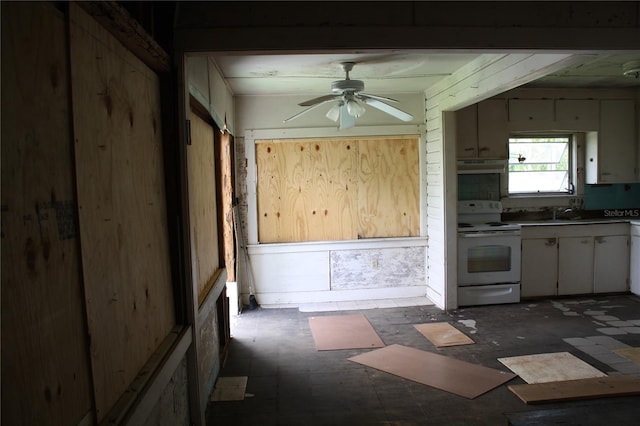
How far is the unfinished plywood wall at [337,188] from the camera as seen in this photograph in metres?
5.30

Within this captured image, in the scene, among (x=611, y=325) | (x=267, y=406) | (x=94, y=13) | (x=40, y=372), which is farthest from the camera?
(x=611, y=325)

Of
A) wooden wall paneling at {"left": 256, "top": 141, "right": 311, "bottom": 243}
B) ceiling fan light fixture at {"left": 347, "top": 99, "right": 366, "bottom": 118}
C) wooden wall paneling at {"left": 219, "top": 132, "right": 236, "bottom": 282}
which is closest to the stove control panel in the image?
wooden wall paneling at {"left": 256, "top": 141, "right": 311, "bottom": 243}

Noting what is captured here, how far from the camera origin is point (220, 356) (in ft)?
11.9

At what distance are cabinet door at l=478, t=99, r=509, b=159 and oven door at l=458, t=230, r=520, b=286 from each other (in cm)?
96

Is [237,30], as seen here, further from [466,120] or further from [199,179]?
[466,120]

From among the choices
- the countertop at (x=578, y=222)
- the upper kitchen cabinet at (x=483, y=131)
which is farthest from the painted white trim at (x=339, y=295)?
the upper kitchen cabinet at (x=483, y=131)

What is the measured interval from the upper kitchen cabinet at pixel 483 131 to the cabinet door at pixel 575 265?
1281mm

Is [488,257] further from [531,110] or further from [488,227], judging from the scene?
[531,110]

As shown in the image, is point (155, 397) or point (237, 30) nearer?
point (155, 397)

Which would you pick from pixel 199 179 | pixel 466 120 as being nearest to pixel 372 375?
pixel 199 179

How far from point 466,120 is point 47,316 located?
194 inches

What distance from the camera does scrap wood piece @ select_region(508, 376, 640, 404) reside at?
9.43 ft

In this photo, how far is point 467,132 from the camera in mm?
5191

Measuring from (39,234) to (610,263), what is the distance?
5984 mm
